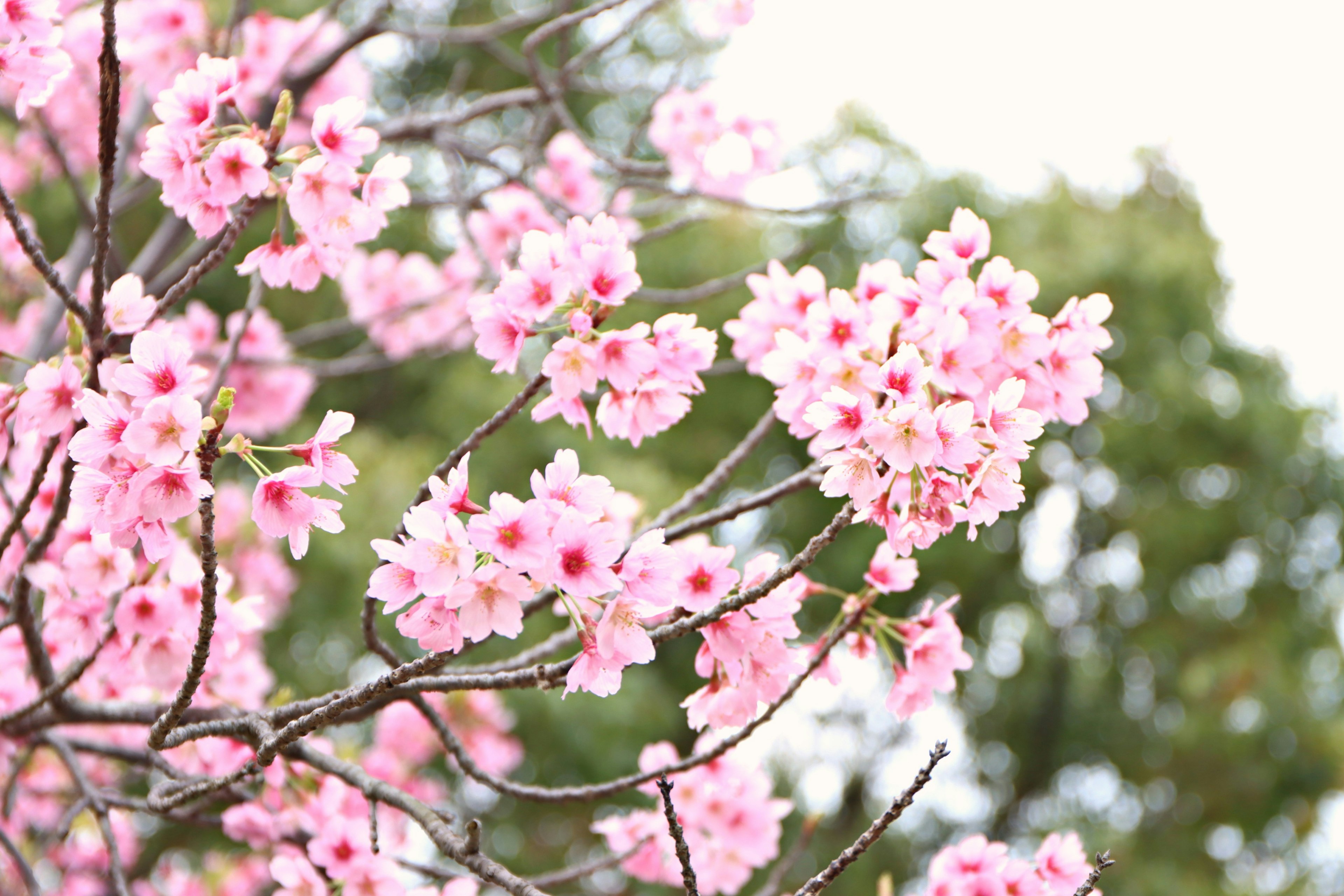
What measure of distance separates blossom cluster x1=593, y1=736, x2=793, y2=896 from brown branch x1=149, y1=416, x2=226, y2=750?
97 cm

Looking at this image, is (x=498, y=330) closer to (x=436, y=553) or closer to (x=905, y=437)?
(x=436, y=553)

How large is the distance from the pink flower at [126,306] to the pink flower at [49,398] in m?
0.11

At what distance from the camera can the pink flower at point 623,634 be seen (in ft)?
3.51

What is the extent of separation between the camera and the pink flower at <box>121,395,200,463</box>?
1003mm

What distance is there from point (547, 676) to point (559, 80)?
198cm

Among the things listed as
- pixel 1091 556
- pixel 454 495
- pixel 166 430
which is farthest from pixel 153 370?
pixel 1091 556

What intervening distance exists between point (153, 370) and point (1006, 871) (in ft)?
4.49

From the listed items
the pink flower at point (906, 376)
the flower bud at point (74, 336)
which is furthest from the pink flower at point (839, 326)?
the flower bud at point (74, 336)

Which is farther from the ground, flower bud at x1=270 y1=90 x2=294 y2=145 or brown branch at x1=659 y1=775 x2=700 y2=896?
flower bud at x1=270 y1=90 x2=294 y2=145

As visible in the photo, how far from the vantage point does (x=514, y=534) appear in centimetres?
99

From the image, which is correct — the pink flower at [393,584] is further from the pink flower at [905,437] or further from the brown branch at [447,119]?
the brown branch at [447,119]

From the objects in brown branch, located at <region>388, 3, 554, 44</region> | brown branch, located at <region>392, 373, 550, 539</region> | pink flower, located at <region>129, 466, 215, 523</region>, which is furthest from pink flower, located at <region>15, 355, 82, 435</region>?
A: brown branch, located at <region>388, 3, 554, 44</region>

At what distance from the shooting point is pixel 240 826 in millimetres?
1911

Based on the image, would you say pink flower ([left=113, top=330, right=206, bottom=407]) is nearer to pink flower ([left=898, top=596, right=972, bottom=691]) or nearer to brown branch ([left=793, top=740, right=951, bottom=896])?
brown branch ([left=793, top=740, right=951, bottom=896])
